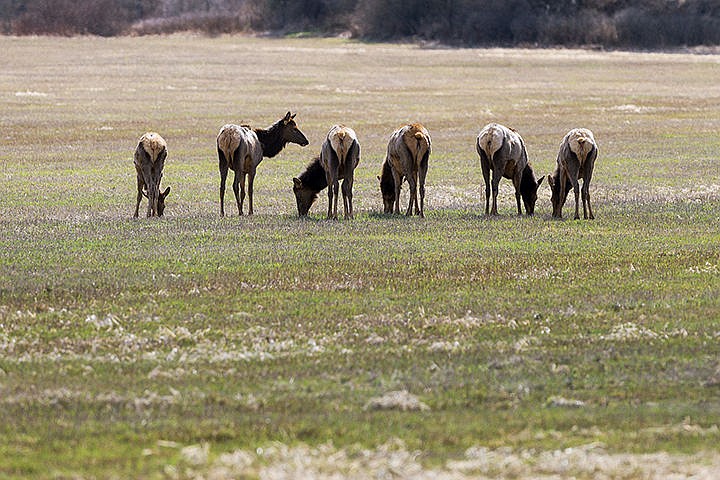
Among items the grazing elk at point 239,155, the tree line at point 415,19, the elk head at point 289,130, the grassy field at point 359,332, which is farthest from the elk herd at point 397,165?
the tree line at point 415,19

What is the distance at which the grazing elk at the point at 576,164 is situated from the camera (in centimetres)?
1891

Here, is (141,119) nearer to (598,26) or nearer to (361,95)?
(361,95)

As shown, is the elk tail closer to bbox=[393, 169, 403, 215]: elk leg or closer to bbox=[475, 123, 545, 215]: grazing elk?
bbox=[393, 169, 403, 215]: elk leg

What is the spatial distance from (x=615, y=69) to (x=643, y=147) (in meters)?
36.5

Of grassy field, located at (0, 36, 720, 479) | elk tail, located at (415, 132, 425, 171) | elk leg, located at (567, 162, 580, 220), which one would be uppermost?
elk tail, located at (415, 132, 425, 171)

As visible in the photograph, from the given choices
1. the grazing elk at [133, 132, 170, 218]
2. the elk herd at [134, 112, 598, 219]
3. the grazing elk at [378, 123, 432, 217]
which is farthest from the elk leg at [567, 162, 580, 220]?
the grazing elk at [133, 132, 170, 218]

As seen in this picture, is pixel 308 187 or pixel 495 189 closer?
pixel 495 189

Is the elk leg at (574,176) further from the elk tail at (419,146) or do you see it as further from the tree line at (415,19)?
the tree line at (415,19)

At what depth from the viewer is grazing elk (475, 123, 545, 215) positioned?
19.7 metres

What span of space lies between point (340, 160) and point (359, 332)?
29.8 ft

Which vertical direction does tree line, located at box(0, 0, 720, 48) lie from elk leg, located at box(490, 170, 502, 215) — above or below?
above

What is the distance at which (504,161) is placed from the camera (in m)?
19.9

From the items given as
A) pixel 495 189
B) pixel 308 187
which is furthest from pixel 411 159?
pixel 308 187

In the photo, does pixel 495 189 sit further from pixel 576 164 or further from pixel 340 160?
pixel 340 160
